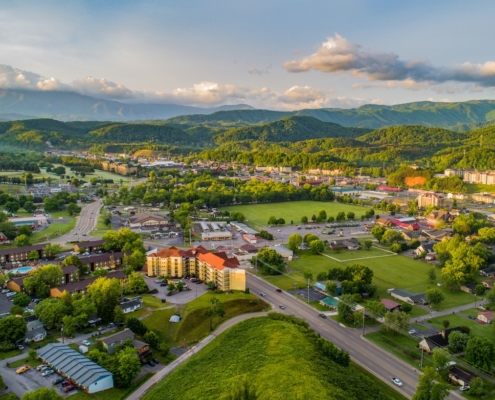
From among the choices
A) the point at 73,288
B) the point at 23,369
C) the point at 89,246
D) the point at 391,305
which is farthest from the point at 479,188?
the point at 23,369

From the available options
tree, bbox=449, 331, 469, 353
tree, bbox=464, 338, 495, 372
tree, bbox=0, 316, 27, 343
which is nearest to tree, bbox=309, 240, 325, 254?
tree, bbox=449, 331, 469, 353

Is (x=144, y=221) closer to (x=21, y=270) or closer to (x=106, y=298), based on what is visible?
(x=21, y=270)

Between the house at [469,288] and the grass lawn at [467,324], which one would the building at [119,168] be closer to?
the house at [469,288]

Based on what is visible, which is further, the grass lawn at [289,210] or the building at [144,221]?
the grass lawn at [289,210]

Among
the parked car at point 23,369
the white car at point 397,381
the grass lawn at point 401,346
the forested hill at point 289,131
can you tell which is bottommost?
the grass lawn at point 401,346

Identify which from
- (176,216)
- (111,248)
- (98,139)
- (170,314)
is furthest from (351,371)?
(98,139)

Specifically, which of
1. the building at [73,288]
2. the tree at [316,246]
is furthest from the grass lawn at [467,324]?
the building at [73,288]
